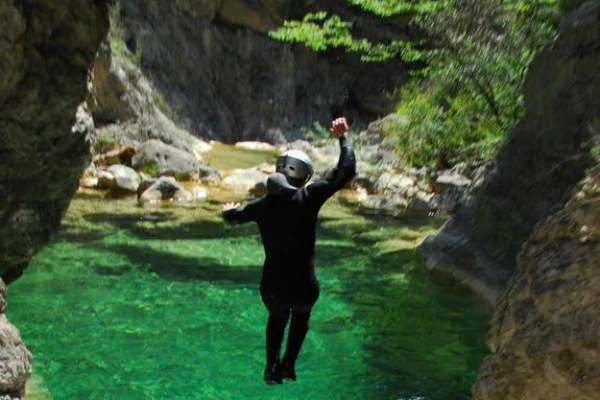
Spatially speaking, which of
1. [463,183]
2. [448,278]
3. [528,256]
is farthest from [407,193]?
[528,256]

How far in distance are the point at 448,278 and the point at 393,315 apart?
752mm

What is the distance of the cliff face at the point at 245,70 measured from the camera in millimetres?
27094

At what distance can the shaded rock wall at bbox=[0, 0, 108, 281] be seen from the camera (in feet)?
19.1

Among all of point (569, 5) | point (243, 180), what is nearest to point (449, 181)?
point (243, 180)

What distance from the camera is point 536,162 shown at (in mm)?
7113

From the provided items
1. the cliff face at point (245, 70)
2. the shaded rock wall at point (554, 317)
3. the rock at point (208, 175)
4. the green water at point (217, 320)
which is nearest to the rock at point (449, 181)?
the green water at point (217, 320)

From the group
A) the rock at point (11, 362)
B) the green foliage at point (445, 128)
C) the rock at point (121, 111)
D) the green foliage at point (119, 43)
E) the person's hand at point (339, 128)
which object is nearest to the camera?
the rock at point (11, 362)

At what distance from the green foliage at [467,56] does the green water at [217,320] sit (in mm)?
2025

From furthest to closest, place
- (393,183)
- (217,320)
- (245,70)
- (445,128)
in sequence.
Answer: (245,70), (393,183), (445,128), (217,320)

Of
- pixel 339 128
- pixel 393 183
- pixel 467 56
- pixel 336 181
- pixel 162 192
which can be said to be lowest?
pixel 336 181

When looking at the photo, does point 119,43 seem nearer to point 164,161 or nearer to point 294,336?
point 164,161

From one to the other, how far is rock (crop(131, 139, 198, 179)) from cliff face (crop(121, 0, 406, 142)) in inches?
288

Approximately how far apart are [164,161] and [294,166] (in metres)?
13.9

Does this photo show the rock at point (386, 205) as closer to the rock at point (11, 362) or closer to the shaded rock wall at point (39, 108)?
the shaded rock wall at point (39, 108)
